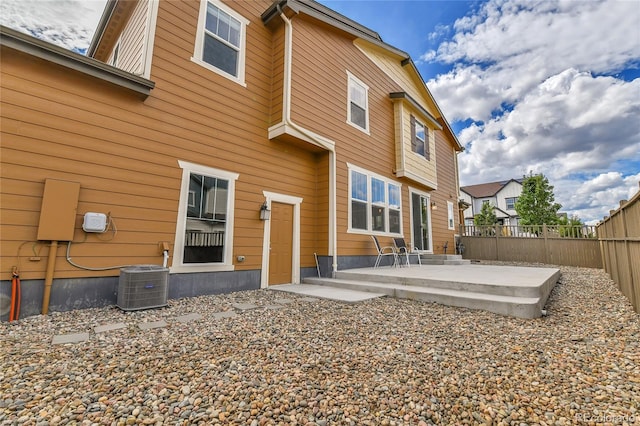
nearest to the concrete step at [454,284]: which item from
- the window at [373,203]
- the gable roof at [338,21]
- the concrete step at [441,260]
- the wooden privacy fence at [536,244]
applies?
the window at [373,203]

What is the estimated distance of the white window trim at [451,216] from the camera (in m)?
12.3

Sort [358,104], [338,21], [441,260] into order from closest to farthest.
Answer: [338,21] < [358,104] < [441,260]

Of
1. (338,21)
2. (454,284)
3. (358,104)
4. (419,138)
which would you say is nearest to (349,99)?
(358,104)

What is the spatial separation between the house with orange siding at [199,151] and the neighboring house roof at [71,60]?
2cm

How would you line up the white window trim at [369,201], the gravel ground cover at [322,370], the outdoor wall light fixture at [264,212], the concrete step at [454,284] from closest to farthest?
the gravel ground cover at [322,370]
the concrete step at [454,284]
the outdoor wall light fixture at [264,212]
the white window trim at [369,201]

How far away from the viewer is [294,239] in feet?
21.3

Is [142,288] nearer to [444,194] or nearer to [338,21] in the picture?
[338,21]

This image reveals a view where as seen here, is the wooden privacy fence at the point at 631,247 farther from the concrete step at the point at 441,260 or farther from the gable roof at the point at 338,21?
the gable roof at the point at 338,21

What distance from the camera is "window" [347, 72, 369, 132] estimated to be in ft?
25.6

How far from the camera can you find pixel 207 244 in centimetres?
500

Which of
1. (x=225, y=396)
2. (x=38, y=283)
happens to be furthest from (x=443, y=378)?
(x=38, y=283)

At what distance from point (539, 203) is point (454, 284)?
21005 mm

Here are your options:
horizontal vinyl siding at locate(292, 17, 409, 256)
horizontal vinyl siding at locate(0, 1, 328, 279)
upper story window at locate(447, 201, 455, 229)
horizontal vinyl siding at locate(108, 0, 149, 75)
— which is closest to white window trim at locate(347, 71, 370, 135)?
horizontal vinyl siding at locate(292, 17, 409, 256)

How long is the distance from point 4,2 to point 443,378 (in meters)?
7.53
